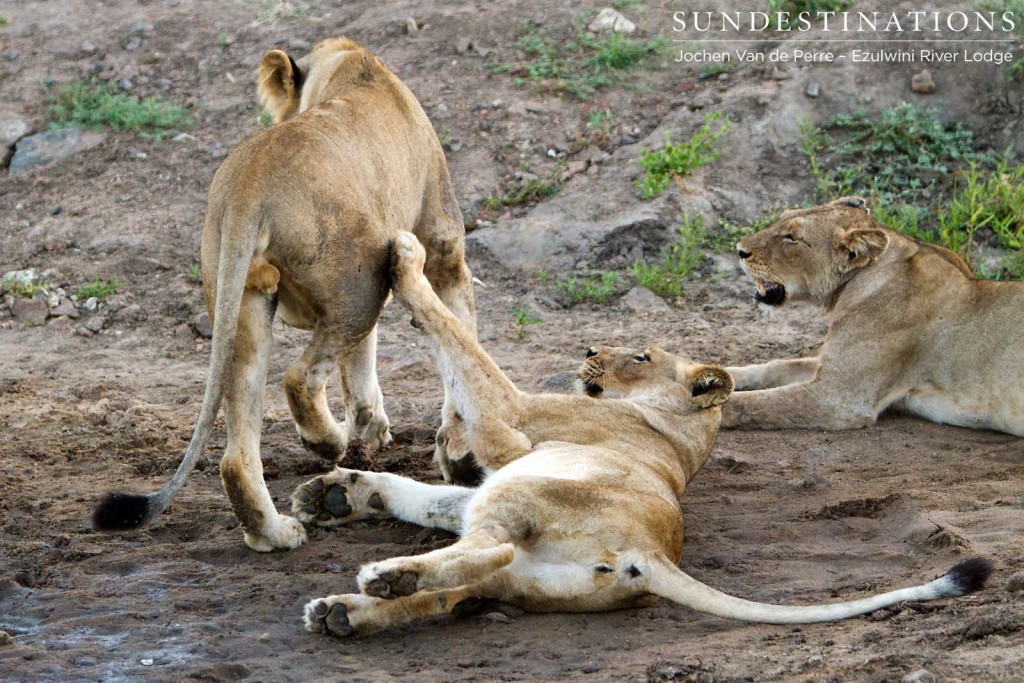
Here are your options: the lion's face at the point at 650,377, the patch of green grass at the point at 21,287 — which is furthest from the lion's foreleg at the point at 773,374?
the patch of green grass at the point at 21,287

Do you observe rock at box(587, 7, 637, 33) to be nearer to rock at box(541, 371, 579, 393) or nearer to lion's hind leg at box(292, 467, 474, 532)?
rock at box(541, 371, 579, 393)

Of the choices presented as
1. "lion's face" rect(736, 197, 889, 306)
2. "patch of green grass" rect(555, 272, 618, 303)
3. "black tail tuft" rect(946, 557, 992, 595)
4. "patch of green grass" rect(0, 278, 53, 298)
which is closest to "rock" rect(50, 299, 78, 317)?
"patch of green grass" rect(0, 278, 53, 298)

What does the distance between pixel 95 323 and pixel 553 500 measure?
3.96m

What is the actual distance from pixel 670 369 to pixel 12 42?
6.69 metres

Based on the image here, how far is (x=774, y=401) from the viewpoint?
5980 millimetres

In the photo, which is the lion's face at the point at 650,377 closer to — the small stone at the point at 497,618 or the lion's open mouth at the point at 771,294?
the small stone at the point at 497,618

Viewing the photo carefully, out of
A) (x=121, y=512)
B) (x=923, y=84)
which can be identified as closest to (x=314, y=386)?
(x=121, y=512)

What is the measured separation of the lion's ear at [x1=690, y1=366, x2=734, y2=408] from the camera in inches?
188

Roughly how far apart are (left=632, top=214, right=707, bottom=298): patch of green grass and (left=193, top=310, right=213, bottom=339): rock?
226 cm

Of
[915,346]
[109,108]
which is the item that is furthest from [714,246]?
[109,108]

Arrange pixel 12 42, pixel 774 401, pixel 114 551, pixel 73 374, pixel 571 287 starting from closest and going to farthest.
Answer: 1. pixel 114 551
2. pixel 774 401
3. pixel 73 374
4. pixel 571 287
5. pixel 12 42

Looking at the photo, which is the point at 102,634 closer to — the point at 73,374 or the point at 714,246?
the point at 73,374

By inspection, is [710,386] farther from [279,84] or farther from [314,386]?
[279,84]

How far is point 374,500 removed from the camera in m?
4.48
